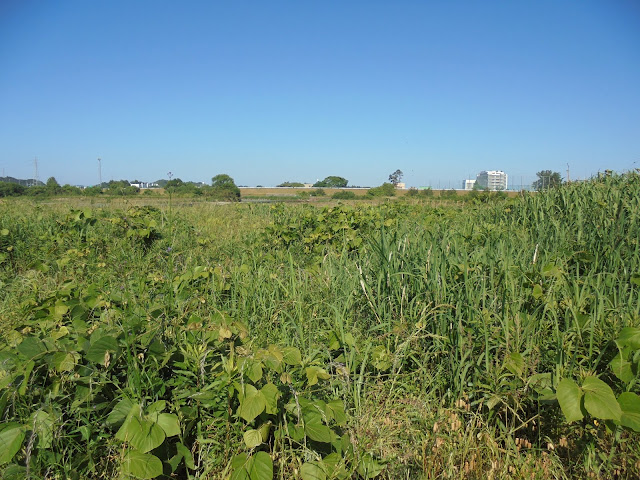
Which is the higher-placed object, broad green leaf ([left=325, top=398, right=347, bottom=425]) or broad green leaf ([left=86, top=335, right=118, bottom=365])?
broad green leaf ([left=86, top=335, right=118, bottom=365])

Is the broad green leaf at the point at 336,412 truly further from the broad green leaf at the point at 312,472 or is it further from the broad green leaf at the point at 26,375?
the broad green leaf at the point at 26,375

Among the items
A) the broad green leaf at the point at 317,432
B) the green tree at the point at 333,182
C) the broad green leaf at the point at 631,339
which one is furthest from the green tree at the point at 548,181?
the green tree at the point at 333,182

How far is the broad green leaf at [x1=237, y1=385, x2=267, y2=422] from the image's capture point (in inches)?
58.9

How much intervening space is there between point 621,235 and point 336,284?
2.69 m

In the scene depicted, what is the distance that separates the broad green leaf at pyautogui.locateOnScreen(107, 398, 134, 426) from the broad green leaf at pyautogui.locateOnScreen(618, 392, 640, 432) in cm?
181

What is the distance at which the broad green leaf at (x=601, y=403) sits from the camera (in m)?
1.49

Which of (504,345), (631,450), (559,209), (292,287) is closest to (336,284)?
(292,287)

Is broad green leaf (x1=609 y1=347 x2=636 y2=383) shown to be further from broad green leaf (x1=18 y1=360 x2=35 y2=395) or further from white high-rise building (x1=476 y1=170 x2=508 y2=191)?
white high-rise building (x1=476 y1=170 x2=508 y2=191)

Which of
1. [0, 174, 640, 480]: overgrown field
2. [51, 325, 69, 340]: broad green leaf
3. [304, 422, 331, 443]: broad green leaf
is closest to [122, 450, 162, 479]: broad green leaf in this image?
[0, 174, 640, 480]: overgrown field

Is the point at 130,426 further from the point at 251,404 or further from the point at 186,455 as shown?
the point at 251,404

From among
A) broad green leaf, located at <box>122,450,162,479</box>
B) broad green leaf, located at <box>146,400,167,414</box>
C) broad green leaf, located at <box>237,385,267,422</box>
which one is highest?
broad green leaf, located at <box>237,385,267,422</box>

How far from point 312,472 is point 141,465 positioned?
0.58 m

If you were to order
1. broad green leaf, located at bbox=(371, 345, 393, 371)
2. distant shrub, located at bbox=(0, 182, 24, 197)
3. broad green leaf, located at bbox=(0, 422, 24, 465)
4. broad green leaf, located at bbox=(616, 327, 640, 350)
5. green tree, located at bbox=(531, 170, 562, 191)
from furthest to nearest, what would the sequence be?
1. distant shrub, located at bbox=(0, 182, 24, 197)
2. green tree, located at bbox=(531, 170, 562, 191)
3. broad green leaf, located at bbox=(371, 345, 393, 371)
4. broad green leaf, located at bbox=(616, 327, 640, 350)
5. broad green leaf, located at bbox=(0, 422, 24, 465)

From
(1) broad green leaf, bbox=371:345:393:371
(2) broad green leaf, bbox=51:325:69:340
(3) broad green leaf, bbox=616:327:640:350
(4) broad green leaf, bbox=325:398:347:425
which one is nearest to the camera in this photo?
(4) broad green leaf, bbox=325:398:347:425
